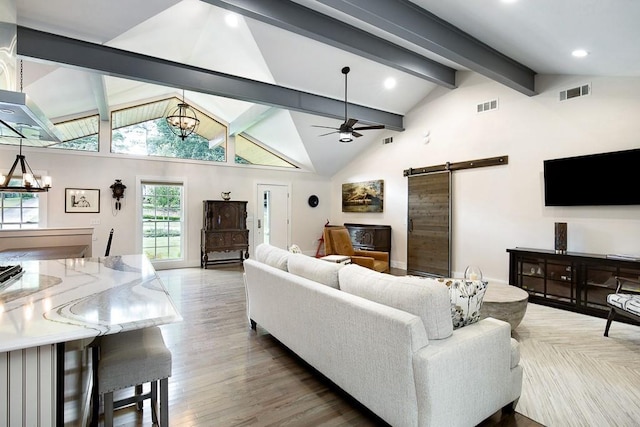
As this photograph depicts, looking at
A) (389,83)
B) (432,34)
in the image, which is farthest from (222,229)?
(432,34)

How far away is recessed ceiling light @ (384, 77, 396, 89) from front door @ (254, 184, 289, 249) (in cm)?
390

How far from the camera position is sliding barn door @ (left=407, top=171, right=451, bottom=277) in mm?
6145

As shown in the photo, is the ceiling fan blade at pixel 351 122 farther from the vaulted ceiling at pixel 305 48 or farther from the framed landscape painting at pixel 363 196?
the framed landscape painting at pixel 363 196

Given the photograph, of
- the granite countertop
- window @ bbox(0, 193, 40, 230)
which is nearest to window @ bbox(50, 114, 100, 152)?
window @ bbox(0, 193, 40, 230)

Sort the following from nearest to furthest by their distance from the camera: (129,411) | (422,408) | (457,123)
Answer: (422,408)
(129,411)
(457,123)

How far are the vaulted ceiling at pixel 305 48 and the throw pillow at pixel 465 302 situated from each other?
2.62m

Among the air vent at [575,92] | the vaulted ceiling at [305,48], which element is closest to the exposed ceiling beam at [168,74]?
the vaulted ceiling at [305,48]

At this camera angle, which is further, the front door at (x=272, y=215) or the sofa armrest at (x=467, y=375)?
the front door at (x=272, y=215)

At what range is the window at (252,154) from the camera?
26.9 feet

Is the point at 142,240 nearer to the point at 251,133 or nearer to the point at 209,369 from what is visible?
the point at 251,133

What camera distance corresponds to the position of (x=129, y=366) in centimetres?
158

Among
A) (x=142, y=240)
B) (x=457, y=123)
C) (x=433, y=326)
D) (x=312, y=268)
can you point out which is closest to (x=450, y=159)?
(x=457, y=123)

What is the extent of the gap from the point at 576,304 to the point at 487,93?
3.61m

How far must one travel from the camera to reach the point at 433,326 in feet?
5.56
